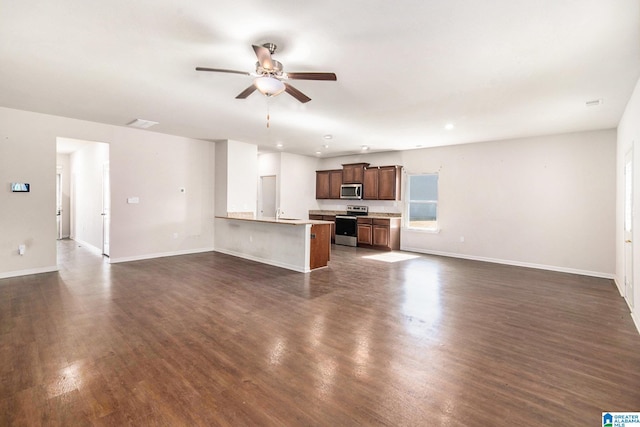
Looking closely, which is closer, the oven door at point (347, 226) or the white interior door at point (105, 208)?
the white interior door at point (105, 208)

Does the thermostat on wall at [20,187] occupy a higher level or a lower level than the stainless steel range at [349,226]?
higher

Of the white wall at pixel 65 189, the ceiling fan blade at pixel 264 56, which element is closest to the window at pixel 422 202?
the ceiling fan blade at pixel 264 56

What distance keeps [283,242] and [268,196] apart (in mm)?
3977

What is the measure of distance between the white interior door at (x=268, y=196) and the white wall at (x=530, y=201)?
4306 millimetres

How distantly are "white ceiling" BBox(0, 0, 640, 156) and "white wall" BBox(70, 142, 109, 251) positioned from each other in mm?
2532

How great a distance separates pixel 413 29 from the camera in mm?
2430

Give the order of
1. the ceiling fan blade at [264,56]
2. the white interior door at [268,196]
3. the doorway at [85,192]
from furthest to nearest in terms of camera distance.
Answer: the white interior door at [268,196], the doorway at [85,192], the ceiling fan blade at [264,56]

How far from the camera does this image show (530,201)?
619 centimetres

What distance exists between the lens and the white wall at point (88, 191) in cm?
710

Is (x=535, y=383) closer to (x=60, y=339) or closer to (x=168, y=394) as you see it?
(x=168, y=394)

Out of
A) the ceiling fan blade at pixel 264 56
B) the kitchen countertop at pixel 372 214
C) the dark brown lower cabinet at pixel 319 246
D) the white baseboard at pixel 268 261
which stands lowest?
the white baseboard at pixel 268 261

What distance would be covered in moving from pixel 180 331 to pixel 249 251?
365cm

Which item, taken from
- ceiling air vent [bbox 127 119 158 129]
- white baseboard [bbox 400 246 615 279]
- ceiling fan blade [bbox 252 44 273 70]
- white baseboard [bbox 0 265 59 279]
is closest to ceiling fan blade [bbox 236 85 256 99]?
ceiling fan blade [bbox 252 44 273 70]

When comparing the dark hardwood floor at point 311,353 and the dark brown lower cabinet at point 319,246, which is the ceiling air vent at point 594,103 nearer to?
the dark hardwood floor at point 311,353
